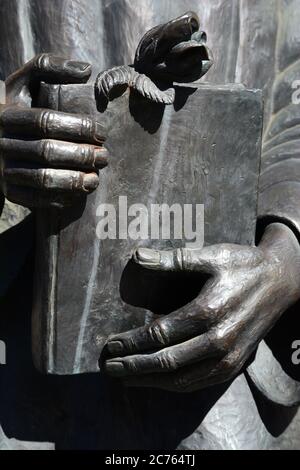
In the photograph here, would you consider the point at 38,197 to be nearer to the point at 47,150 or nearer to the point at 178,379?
the point at 47,150

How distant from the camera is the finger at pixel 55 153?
115cm

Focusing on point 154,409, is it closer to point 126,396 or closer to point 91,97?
point 126,396

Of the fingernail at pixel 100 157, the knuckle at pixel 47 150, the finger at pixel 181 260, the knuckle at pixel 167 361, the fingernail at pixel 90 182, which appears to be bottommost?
the knuckle at pixel 167 361

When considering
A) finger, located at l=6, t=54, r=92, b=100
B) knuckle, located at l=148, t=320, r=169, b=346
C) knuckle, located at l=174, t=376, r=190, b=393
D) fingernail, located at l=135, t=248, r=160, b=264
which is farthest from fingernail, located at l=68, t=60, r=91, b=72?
knuckle, located at l=174, t=376, r=190, b=393

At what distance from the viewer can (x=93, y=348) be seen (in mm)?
1360

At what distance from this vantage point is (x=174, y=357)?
1305 mm

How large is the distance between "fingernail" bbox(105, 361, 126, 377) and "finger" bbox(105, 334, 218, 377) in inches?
0.6

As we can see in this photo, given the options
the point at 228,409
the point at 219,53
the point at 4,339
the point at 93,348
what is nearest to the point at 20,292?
the point at 4,339

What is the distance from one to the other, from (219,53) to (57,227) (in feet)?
1.70

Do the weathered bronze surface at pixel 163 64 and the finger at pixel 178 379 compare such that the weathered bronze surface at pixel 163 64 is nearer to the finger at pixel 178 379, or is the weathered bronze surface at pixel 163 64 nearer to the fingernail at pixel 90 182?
the fingernail at pixel 90 182

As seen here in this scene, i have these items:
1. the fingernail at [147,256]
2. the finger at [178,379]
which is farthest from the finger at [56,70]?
the finger at [178,379]

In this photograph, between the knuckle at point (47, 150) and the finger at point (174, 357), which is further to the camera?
the finger at point (174, 357)

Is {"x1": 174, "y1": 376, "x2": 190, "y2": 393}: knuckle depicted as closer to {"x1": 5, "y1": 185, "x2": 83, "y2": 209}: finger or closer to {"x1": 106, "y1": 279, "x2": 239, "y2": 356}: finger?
{"x1": 106, "y1": 279, "x2": 239, "y2": 356}: finger

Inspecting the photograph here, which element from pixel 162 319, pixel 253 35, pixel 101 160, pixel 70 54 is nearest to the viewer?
pixel 101 160
